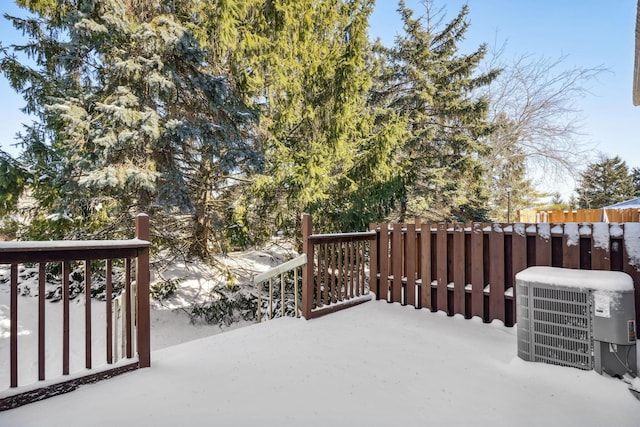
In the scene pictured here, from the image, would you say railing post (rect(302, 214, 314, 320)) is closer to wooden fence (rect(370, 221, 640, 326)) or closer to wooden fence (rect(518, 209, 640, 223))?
wooden fence (rect(370, 221, 640, 326))

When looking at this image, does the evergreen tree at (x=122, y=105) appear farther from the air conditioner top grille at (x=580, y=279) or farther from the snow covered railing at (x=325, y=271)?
the air conditioner top grille at (x=580, y=279)

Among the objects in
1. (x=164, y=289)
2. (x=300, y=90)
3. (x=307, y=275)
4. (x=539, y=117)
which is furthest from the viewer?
(x=539, y=117)

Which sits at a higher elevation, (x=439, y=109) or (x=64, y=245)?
(x=439, y=109)

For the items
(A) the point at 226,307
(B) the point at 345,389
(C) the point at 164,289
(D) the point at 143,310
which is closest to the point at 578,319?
(B) the point at 345,389

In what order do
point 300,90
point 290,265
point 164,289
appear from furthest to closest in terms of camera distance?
point 164,289 < point 300,90 < point 290,265

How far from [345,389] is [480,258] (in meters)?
2.31

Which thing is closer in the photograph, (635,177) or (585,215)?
(585,215)

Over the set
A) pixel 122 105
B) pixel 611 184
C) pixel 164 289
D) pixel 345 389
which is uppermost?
pixel 611 184

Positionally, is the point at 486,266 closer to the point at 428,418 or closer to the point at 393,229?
the point at 393,229

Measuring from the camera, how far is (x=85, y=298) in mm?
2316

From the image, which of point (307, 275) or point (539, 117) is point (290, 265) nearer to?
point (307, 275)

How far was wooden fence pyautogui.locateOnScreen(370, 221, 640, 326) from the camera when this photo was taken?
9.75 ft

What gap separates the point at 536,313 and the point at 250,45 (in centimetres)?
610

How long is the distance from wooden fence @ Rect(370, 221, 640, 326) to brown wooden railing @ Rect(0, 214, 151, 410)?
119 inches
